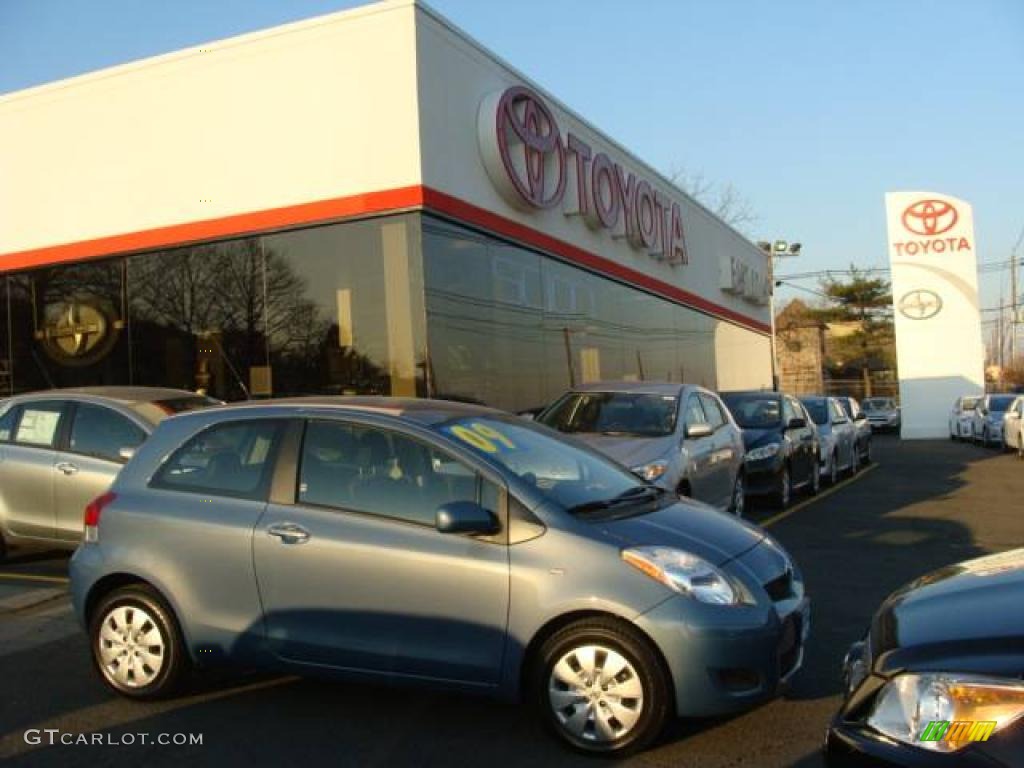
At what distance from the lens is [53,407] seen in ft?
28.9

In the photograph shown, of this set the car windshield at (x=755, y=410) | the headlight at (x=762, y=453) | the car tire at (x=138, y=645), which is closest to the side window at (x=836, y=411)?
the car windshield at (x=755, y=410)

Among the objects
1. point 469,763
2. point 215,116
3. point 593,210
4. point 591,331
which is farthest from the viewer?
point 591,331

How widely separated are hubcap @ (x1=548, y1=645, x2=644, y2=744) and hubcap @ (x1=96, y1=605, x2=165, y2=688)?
2184 mm

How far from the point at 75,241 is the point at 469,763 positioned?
13.4 metres

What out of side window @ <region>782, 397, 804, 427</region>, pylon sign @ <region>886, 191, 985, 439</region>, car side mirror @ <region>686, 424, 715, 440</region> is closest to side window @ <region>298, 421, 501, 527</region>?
car side mirror @ <region>686, 424, 715, 440</region>

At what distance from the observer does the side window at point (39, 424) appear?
8.71 meters

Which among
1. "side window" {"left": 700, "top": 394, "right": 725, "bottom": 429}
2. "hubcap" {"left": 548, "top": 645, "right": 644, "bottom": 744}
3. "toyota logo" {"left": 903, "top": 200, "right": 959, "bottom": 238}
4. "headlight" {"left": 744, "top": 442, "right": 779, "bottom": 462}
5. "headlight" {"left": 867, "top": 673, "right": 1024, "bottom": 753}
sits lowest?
"hubcap" {"left": 548, "top": 645, "right": 644, "bottom": 744}

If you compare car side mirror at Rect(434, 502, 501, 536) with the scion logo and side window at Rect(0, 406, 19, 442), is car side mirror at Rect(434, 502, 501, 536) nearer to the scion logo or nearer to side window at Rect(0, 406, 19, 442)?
side window at Rect(0, 406, 19, 442)

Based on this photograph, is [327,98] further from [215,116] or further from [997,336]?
[997,336]

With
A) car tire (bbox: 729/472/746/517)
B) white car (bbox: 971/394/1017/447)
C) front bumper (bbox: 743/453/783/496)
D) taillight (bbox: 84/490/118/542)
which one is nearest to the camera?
taillight (bbox: 84/490/118/542)

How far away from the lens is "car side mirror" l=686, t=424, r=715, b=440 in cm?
933

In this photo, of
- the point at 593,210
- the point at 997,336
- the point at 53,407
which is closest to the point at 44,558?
the point at 53,407

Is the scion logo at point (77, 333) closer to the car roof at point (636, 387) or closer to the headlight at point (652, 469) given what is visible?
the car roof at point (636, 387)

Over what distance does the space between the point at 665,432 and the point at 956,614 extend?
20.6 feet
